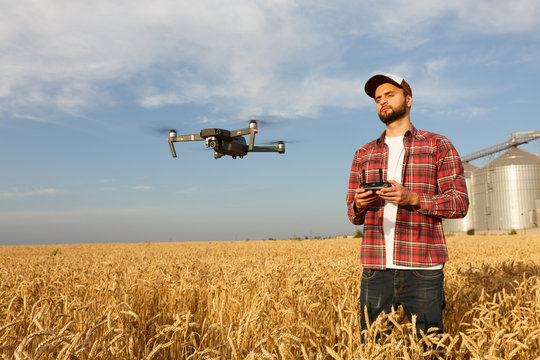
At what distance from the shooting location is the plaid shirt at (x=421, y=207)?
11.1 ft

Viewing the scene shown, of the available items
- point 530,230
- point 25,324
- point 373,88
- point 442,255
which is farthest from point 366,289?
point 530,230

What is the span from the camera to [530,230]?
5122 centimetres

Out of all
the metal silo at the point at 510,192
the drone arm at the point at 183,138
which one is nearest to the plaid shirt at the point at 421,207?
the drone arm at the point at 183,138

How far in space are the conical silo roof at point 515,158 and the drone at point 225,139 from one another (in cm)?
4315

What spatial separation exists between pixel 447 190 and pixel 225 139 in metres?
22.8

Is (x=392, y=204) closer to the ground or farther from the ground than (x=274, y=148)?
closer to the ground

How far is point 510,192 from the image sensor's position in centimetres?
5350

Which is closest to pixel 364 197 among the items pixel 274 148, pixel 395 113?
pixel 395 113

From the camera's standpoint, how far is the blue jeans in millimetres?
3410

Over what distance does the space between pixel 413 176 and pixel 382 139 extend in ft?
1.63

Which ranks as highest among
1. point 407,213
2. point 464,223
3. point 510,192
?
point 510,192

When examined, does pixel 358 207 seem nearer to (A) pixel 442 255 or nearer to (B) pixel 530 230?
(A) pixel 442 255

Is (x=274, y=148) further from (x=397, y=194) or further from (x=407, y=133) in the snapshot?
(x=397, y=194)

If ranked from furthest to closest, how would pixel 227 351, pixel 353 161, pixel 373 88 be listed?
pixel 353 161
pixel 373 88
pixel 227 351
